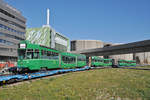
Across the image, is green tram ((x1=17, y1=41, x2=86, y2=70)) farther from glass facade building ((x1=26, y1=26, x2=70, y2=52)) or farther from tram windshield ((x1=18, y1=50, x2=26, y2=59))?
glass facade building ((x1=26, y1=26, x2=70, y2=52))

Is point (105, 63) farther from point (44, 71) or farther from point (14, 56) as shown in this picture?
point (14, 56)

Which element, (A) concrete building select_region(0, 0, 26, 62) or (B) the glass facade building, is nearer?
(A) concrete building select_region(0, 0, 26, 62)

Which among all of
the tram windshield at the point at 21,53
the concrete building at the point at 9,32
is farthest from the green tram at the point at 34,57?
the concrete building at the point at 9,32

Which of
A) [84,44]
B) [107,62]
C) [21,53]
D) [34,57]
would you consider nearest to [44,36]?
A: [107,62]

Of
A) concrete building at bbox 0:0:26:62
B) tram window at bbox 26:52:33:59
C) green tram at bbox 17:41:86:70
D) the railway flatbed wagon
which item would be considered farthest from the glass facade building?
tram window at bbox 26:52:33:59

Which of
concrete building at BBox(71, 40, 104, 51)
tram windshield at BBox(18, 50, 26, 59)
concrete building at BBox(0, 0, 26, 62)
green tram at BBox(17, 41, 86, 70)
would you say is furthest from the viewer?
concrete building at BBox(71, 40, 104, 51)

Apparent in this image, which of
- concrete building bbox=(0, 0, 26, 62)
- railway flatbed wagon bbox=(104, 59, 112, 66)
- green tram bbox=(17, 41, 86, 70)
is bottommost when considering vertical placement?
railway flatbed wagon bbox=(104, 59, 112, 66)

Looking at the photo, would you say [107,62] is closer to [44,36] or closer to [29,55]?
[29,55]

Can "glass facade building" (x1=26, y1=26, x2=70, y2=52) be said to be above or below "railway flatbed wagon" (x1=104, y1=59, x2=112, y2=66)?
above

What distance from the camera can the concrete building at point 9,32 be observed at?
60.2 m

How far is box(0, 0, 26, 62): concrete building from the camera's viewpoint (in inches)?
2372

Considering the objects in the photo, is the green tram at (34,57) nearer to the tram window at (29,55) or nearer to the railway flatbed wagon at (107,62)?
the tram window at (29,55)

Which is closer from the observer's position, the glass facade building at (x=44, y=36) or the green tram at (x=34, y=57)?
the green tram at (x=34, y=57)

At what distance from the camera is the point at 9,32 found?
64.3m
